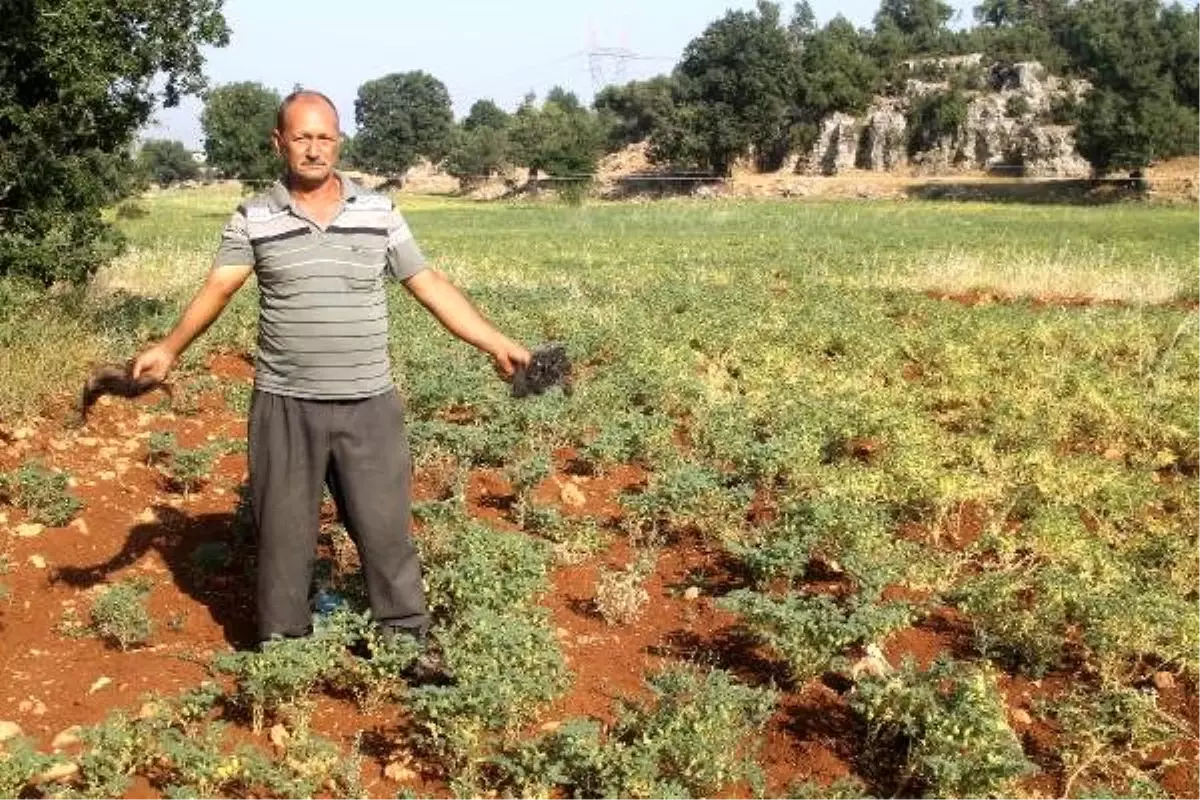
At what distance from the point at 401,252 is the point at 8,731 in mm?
1976

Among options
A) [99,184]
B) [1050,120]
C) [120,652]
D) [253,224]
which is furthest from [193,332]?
[1050,120]

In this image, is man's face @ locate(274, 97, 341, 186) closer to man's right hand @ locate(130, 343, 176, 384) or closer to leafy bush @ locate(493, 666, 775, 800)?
man's right hand @ locate(130, 343, 176, 384)

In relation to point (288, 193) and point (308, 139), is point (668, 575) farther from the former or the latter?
point (308, 139)

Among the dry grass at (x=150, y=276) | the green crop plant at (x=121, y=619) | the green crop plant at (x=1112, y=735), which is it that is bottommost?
the green crop plant at (x=1112, y=735)

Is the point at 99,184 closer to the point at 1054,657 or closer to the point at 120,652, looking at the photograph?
the point at 120,652

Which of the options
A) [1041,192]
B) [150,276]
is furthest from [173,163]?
[150,276]

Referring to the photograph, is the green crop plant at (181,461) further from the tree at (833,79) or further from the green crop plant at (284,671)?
the tree at (833,79)

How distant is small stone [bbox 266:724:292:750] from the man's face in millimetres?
1789

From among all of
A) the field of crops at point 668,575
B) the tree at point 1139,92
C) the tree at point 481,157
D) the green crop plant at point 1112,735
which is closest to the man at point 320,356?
the field of crops at point 668,575

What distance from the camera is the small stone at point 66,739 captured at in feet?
11.0

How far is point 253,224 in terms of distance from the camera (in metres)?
3.46

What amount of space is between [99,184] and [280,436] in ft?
21.0

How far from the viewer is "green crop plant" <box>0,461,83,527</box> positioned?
4.93 metres

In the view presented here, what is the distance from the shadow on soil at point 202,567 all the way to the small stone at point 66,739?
759 millimetres
